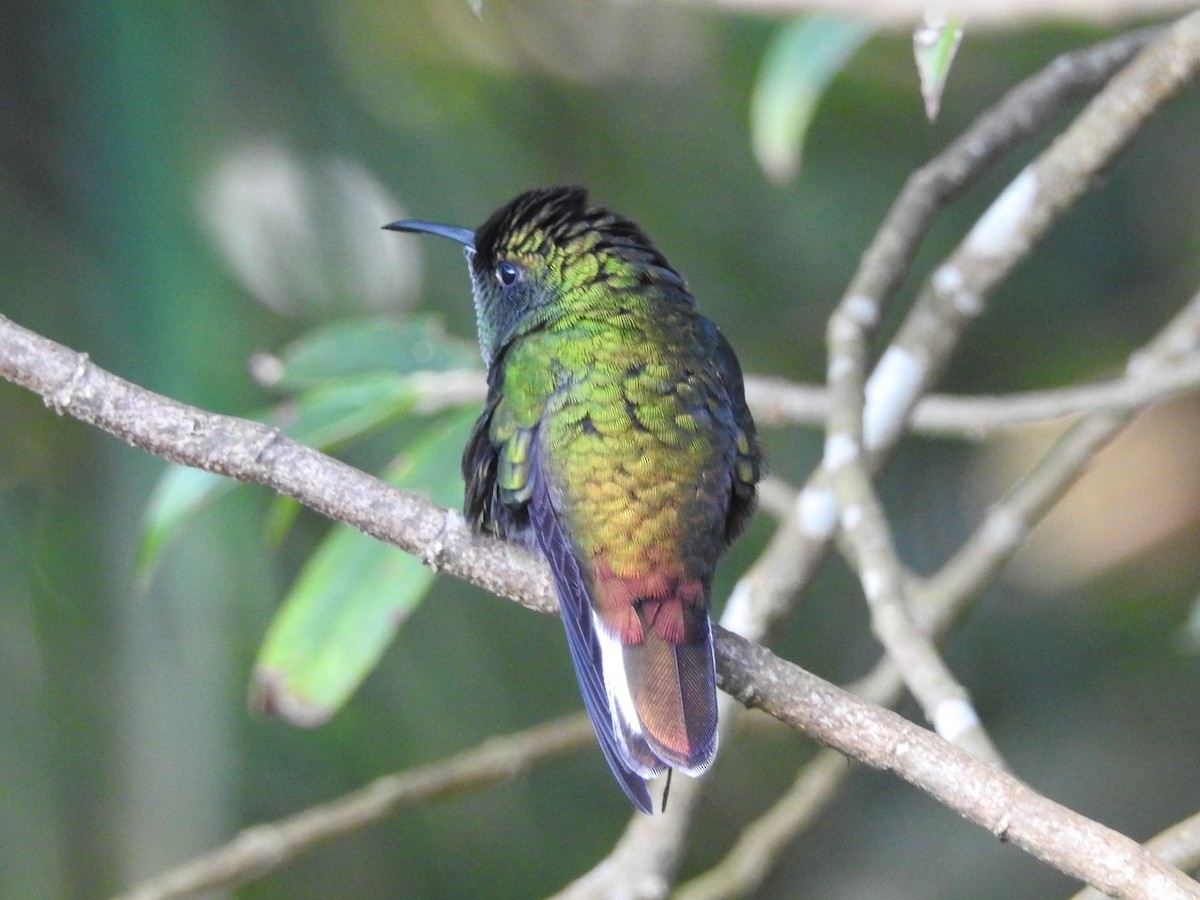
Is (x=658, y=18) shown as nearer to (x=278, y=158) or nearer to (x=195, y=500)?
(x=278, y=158)

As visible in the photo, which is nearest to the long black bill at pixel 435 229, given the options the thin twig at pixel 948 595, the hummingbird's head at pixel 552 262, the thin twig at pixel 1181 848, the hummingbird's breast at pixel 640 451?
the hummingbird's head at pixel 552 262

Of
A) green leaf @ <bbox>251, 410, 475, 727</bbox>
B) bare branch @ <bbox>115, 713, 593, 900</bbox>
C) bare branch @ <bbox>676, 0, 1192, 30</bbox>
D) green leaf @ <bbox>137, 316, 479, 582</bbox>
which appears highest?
bare branch @ <bbox>676, 0, 1192, 30</bbox>

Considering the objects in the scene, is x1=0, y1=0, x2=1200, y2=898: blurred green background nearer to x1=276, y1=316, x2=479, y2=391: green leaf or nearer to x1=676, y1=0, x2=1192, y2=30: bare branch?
x1=276, y1=316, x2=479, y2=391: green leaf

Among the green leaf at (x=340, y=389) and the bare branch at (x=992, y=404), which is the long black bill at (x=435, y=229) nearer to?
the green leaf at (x=340, y=389)

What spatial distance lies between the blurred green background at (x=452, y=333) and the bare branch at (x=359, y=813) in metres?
0.46

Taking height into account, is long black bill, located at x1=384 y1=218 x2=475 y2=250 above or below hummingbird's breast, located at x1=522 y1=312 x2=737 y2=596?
above

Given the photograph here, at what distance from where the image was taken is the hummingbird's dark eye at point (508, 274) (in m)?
2.39

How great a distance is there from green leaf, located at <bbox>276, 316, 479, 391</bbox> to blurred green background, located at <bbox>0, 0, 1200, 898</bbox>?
0.33m

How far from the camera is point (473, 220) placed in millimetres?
3730

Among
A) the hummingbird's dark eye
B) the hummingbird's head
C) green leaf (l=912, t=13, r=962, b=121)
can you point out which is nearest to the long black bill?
the hummingbird's head

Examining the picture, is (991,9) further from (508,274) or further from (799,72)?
(508,274)

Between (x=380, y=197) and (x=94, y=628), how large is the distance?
1.31 meters

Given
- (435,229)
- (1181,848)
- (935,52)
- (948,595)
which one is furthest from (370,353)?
(1181,848)

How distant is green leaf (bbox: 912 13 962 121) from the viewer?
1762mm
